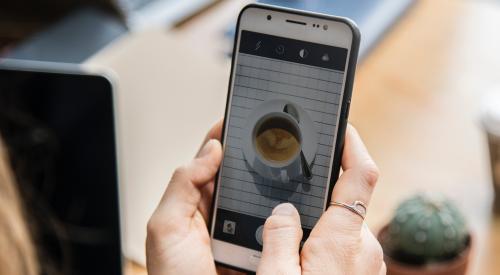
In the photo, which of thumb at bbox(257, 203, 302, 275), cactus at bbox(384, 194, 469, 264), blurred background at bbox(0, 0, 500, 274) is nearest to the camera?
thumb at bbox(257, 203, 302, 275)

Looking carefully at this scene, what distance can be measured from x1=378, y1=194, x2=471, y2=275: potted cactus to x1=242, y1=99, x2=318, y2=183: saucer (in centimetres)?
31

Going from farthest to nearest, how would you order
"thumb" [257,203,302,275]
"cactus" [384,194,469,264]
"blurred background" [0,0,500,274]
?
"blurred background" [0,0,500,274] → "cactus" [384,194,469,264] → "thumb" [257,203,302,275]

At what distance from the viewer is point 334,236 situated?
522mm

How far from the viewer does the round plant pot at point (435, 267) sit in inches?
32.0

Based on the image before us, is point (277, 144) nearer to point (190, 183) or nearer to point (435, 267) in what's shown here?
point (190, 183)

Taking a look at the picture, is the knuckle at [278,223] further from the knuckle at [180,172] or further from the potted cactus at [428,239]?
the potted cactus at [428,239]

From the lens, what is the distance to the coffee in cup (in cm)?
54

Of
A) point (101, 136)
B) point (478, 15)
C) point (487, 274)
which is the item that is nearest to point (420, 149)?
point (487, 274)

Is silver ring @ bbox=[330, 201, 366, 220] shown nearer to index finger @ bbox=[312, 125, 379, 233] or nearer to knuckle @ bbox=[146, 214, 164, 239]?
index finger @ bbox=[312, 125, 379, 233]

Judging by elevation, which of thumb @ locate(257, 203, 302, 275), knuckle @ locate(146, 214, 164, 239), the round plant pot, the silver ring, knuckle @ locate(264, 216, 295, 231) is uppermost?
the silver ring

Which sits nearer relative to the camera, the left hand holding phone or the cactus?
the left hand holding phone

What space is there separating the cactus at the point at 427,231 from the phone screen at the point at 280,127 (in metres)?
0.29

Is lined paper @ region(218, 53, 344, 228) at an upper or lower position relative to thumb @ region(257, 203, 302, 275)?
upper

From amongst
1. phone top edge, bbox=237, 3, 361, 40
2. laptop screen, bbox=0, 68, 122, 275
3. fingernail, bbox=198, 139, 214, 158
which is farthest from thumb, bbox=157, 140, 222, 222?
laptop screen, bbox=0, 68, 122, 275
